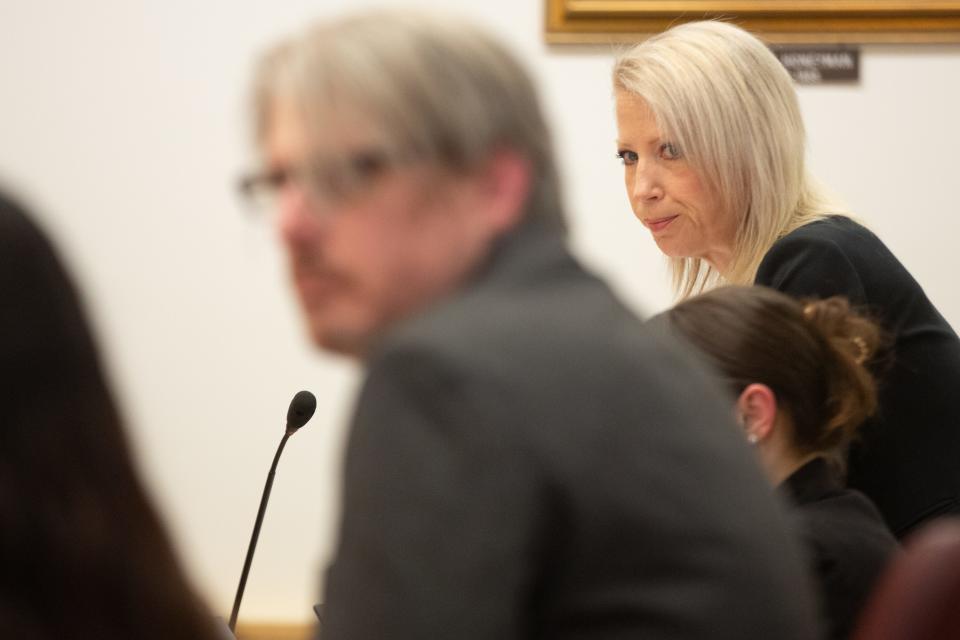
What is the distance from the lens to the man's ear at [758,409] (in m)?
1.78

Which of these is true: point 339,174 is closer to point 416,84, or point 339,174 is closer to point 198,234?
point 416,84

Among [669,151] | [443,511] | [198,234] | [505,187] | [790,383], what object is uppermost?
[505,187]

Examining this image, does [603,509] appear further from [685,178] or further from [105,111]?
[105,111]

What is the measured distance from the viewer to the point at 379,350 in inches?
35.7

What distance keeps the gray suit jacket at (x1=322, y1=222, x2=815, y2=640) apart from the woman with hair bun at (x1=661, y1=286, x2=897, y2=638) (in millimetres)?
777

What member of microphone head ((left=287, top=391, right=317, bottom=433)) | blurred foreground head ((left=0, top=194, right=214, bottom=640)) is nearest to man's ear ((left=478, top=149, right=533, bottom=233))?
blurred foreground head ((left=0, top=194, right=214, bottom=640))

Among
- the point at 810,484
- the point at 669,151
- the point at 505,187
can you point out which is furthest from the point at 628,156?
the point at 505,187

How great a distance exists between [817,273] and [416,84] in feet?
4.35

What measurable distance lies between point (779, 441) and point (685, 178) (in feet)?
2.47

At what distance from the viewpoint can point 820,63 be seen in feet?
12.3

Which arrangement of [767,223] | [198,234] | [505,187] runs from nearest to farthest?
[505,187], [767,223], [198,234]

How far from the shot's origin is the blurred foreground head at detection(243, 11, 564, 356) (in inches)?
37.2

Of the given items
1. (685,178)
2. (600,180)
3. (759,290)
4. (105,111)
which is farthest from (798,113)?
(105,111)

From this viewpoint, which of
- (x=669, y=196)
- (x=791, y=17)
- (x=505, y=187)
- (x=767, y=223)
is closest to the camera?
(x=505, y=187)
